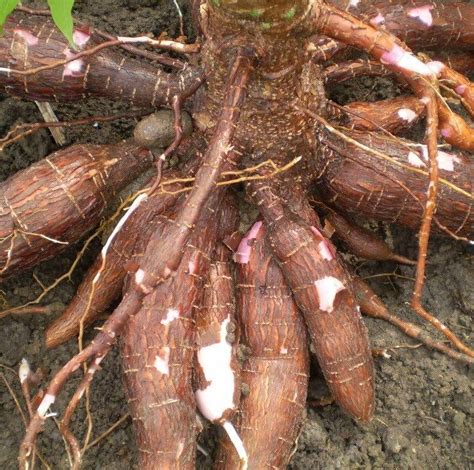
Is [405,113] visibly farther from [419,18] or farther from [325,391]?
[325,391]

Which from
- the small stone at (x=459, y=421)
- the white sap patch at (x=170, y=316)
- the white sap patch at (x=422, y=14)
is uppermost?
the white sap patch at (x=422, y=14)

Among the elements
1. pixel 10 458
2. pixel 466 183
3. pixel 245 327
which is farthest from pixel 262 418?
pixel 466 183

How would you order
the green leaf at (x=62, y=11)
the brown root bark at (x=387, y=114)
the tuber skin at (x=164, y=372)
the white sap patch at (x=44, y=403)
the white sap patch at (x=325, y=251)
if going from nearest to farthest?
the green leaf at (x=62, y=11)
the white sap patch at (x=44, y=403)
the tuber skin at (x=164, y=372)
the white sap patch at (x=325, y=251)
the brown root bark at (x=387, y=114)

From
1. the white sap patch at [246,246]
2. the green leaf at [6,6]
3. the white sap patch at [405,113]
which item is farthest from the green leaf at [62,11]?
the white sap patch at [405,113]

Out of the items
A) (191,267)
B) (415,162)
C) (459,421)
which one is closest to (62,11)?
(191,267)

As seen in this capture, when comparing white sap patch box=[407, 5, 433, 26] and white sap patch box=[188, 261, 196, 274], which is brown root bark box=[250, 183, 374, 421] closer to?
white sap patch box=[188, 261, 196, 274]

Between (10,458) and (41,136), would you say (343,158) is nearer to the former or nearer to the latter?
(41,136)

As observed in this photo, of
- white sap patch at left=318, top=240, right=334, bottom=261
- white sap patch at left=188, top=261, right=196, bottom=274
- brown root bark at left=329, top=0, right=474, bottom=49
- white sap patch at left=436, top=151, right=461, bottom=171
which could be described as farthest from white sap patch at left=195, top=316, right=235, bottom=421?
brown root bark at left=329, top=0, right=474, bottom=49

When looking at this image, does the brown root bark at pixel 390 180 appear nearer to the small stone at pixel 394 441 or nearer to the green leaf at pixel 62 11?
the small stone at pixel 394 441
